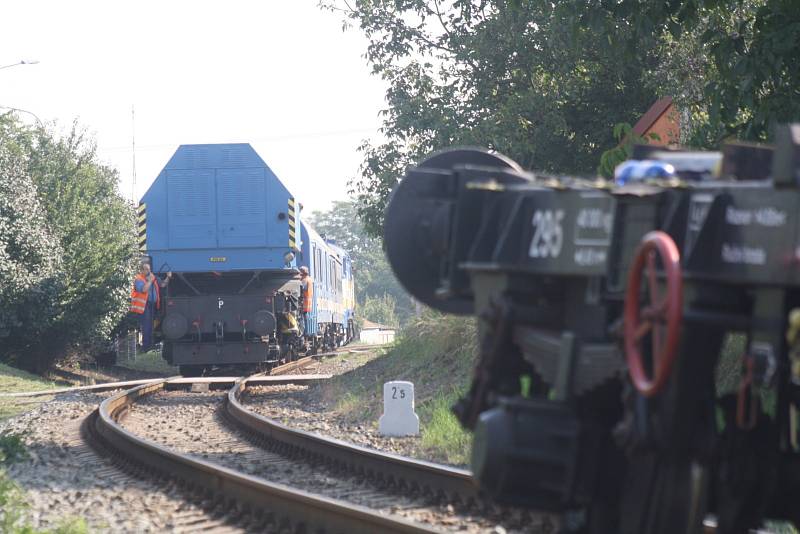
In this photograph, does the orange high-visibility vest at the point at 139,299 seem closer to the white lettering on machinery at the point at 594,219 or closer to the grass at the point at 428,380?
the grass at the point at 428,380

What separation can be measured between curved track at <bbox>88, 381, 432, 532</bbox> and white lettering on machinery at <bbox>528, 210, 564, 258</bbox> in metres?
2.43

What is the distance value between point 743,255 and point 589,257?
33.1 inches

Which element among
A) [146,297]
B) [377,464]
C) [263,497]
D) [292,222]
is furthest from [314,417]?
[146,297]

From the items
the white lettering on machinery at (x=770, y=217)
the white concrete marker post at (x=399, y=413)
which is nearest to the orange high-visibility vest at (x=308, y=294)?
the white concrete marker post at (x=399, y=413)

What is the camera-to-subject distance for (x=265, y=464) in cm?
1031

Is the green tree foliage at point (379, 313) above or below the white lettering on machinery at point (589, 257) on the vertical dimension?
below

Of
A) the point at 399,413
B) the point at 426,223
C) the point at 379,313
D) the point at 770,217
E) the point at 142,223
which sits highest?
the point at 142,223

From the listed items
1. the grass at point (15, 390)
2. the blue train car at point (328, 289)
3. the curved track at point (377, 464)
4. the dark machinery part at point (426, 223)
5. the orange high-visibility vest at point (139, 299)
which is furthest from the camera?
the blue train car at point (328, 289)

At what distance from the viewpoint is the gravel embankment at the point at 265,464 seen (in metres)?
7.10

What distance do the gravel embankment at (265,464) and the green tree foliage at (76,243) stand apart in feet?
47.7

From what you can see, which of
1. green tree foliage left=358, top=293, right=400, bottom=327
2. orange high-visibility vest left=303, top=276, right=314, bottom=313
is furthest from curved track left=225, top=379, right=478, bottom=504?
green tree foliage left=358, top=293, right=400, bottom=327

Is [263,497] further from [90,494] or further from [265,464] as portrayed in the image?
[265,464]

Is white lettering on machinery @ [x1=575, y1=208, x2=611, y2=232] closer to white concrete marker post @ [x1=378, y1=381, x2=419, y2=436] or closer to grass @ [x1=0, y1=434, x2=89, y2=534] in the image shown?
grass @ [x1=0, y1=434, x2=89, y2=534]

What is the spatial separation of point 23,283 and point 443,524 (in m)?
23.9
